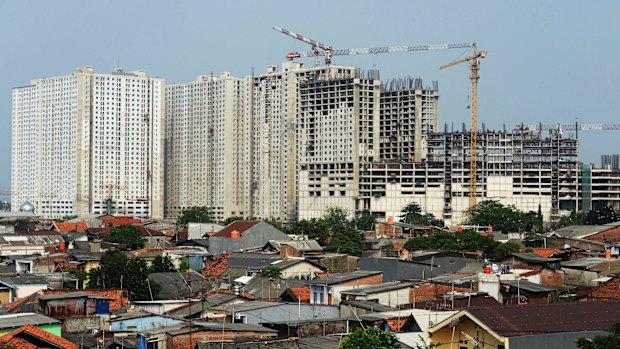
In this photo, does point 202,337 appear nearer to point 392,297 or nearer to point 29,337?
point 29,337

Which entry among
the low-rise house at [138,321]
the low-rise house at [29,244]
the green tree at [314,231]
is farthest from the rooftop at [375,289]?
the green tree at [314,231]

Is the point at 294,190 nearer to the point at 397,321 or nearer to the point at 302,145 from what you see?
the point at 302,145

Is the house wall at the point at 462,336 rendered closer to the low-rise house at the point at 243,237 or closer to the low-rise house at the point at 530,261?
the low-rise house at the point at 530,261

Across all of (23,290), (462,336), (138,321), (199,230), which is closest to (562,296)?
(462,336)

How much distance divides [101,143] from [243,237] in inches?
2876

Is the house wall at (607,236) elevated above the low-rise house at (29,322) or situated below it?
above

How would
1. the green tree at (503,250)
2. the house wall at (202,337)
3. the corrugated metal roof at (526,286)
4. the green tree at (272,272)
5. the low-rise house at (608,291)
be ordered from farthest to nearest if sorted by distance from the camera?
1. the green tree at (503,250)
2. the green tree at (272,272)
3. the low-rise house at (608,291)
4. the corrugated metal roof at (526,286)
5. the house wall at (202,337)

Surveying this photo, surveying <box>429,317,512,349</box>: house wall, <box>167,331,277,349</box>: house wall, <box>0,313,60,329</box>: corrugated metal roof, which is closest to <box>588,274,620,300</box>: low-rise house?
<box>167,331,277,349</box>: house wall

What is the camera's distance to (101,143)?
4614 inches

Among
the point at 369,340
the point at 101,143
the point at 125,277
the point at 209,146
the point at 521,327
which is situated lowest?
the point at 125,277

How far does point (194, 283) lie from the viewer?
3297 centimetres

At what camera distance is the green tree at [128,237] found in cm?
5188

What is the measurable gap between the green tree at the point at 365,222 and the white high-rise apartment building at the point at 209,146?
19365 mm

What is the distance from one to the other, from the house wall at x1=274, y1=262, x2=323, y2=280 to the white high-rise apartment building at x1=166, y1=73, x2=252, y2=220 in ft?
256
